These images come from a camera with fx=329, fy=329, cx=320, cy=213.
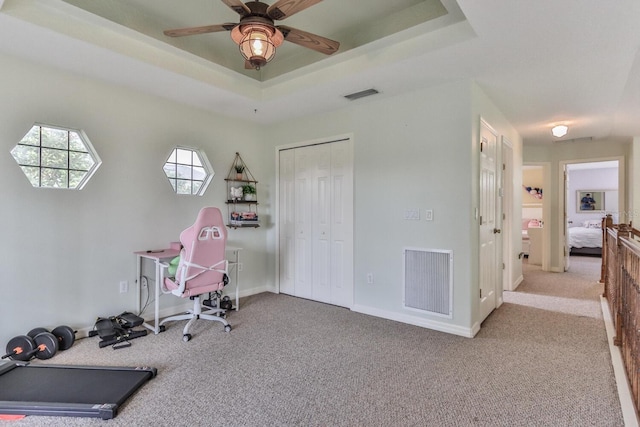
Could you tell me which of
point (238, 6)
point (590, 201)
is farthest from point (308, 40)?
point (590, 201)

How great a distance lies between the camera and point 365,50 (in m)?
2.94

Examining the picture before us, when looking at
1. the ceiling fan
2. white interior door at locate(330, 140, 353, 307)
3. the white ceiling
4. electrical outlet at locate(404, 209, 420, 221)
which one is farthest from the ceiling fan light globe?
electrical outlet at locate(404, 209, 420, 221)

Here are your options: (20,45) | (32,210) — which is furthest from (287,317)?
(20,45)

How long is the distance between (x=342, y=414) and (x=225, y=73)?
3264mm

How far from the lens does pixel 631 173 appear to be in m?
5.52

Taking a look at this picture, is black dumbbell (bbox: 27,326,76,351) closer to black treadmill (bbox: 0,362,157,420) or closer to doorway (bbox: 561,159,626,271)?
black treadmill (bbox: 0,362,157,420)

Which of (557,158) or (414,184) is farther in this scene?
(557,158)

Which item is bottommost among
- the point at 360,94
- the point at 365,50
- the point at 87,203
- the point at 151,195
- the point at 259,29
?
the point at 87,203

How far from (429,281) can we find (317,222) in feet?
5.29

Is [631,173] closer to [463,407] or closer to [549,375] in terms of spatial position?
[549,375]

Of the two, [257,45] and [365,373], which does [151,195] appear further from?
[365,373]

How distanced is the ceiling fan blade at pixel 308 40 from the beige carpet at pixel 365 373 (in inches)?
92.9

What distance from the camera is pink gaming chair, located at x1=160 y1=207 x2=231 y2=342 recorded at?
9.89ft

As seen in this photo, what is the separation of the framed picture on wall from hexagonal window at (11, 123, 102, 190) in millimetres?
11810
